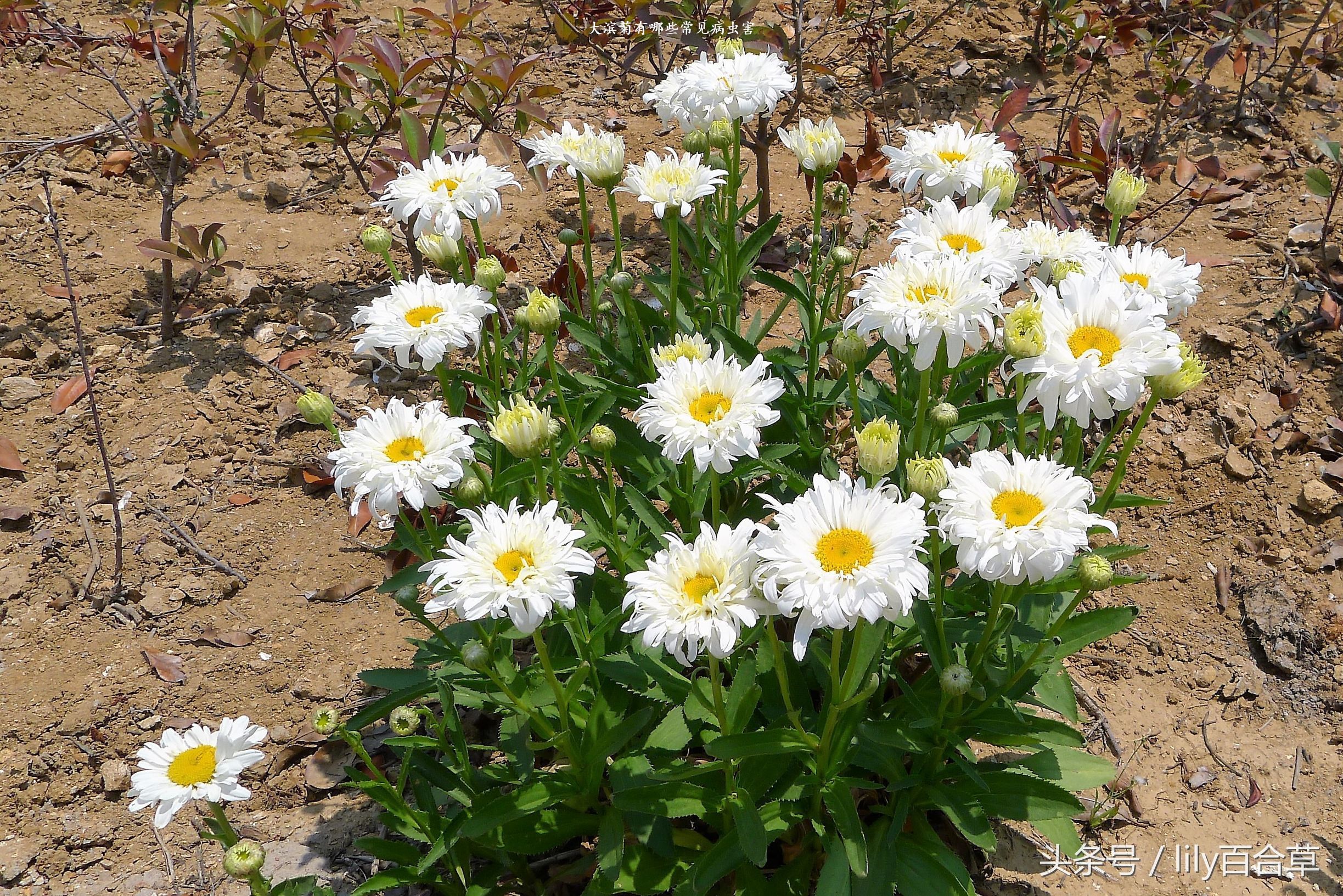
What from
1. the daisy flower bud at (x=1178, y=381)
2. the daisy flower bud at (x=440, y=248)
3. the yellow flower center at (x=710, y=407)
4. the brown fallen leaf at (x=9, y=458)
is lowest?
the brown fallen leaf at (x=9, y=458)

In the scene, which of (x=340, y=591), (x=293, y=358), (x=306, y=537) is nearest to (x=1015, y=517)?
(x=340, y=591)

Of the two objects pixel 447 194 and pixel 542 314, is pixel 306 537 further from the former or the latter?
pixel 542 314

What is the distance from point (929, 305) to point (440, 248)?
4.61 ft

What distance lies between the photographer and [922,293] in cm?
234

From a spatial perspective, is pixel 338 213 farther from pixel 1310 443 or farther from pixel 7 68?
pixel 1310 443

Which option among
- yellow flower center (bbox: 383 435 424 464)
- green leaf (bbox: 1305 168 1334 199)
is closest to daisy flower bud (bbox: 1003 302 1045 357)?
yellow flower center (bbox: 383 435 424 464)

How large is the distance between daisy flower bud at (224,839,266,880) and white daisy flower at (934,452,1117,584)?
165 centimetres

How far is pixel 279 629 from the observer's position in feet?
11.6

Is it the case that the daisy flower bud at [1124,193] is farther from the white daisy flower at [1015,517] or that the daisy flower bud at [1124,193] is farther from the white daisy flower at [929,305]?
the white daisy flower at [1015,517]

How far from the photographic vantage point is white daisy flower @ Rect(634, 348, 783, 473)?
2297 millimetres

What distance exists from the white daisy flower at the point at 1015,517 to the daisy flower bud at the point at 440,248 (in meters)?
1.57

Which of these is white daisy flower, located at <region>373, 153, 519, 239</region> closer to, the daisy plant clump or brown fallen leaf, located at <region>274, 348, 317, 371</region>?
the daisy plant clump

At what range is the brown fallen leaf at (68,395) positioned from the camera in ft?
13.4

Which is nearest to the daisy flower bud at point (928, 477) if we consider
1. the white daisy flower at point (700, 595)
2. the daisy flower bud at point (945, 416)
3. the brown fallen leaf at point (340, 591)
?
the daisy flower bud at point (945, 416)
